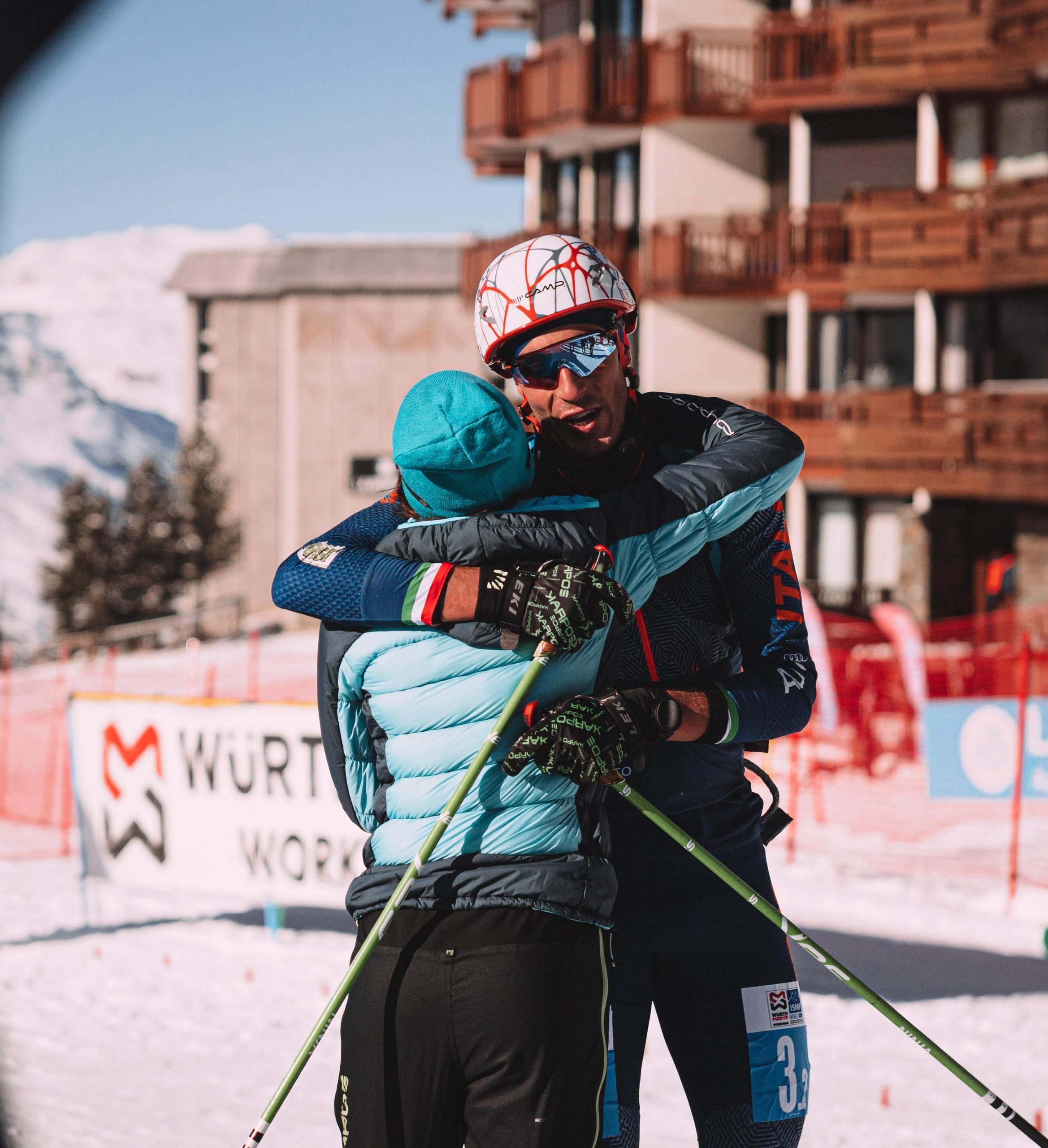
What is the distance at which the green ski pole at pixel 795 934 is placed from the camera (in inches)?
100

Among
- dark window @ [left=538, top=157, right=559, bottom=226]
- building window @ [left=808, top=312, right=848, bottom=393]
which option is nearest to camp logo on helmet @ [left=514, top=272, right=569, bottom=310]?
building window @ [left=808, top=312, right=848, bottom=393]

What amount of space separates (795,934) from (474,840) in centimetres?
81

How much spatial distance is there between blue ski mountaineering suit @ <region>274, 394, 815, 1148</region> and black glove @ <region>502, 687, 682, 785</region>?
0.34 metres

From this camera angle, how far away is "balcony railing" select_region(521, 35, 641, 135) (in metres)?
26.9

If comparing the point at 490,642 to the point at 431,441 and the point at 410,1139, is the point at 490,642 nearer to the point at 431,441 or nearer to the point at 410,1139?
the point at 431,441

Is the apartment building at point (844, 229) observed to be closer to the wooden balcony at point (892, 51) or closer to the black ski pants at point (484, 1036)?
the wooden balcony at point (892, 51)

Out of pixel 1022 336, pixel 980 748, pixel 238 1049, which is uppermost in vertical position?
pixel 1022 336

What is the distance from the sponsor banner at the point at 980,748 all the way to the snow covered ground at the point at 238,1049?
45.7 inches

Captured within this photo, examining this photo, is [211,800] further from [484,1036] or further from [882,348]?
[882,348]

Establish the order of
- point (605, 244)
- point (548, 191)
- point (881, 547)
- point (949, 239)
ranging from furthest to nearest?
point (548, 191), point (605, 244), point (881, 547), point (949, 239)

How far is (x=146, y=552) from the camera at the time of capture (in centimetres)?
3434

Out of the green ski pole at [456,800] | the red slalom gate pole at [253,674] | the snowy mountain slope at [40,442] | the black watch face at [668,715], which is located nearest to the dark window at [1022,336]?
the red slalom gate pole at [253,674]

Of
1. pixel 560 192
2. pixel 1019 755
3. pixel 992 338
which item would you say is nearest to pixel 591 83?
pixel 560 192

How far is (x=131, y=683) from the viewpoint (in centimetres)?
2316
